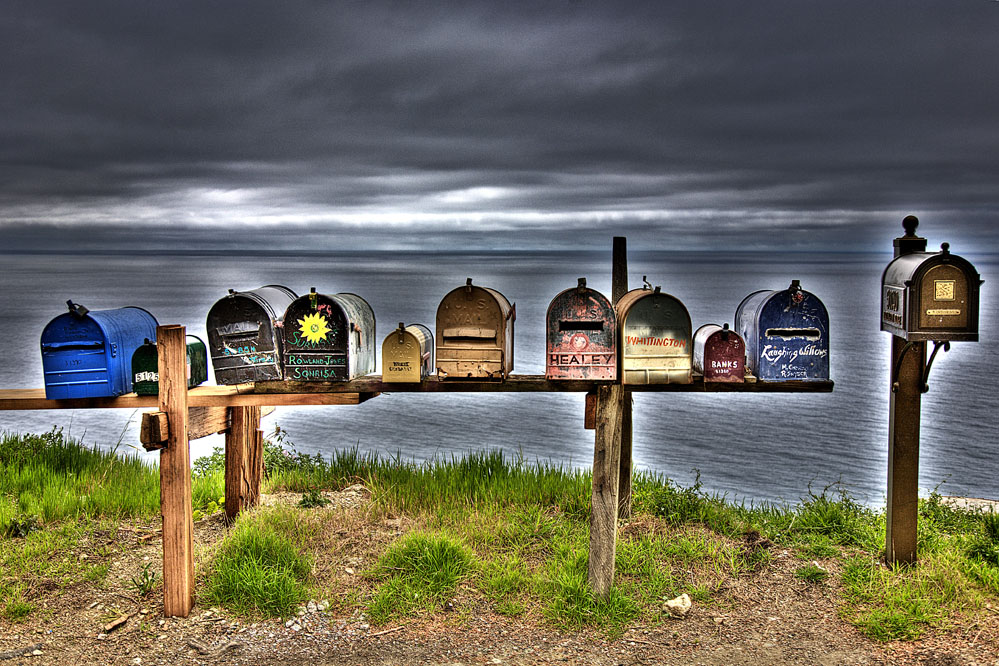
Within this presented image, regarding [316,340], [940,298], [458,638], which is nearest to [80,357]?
[316,340]

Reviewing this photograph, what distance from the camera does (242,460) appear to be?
5535mm

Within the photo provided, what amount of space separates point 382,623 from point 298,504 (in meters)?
1.70

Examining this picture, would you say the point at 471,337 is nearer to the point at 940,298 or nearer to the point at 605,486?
the point at 605,486

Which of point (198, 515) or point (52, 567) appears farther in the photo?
point (198, 515)

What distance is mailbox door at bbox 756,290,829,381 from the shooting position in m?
4.45

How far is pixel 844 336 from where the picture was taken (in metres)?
22.8

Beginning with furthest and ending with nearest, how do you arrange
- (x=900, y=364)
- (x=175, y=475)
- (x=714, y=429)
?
(x=714, y=429)
(x=900, y=364)
(x=175, y=475)

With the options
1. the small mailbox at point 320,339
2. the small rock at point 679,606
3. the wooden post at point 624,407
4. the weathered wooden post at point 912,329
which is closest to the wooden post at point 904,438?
the weathered wooden post at point 912,329

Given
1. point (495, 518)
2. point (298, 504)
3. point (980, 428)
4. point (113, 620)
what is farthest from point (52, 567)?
point (980, 428)

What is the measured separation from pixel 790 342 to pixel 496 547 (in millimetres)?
2155

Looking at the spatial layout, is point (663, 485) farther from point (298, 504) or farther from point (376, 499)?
point (298, 504)

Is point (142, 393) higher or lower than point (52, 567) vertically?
higher

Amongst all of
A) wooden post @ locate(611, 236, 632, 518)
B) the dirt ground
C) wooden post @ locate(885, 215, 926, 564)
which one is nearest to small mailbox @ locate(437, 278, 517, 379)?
wooden post @ locate(611, 236, 632, 518)

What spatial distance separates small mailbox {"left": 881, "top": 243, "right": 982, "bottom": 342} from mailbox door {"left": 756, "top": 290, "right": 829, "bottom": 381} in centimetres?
44
